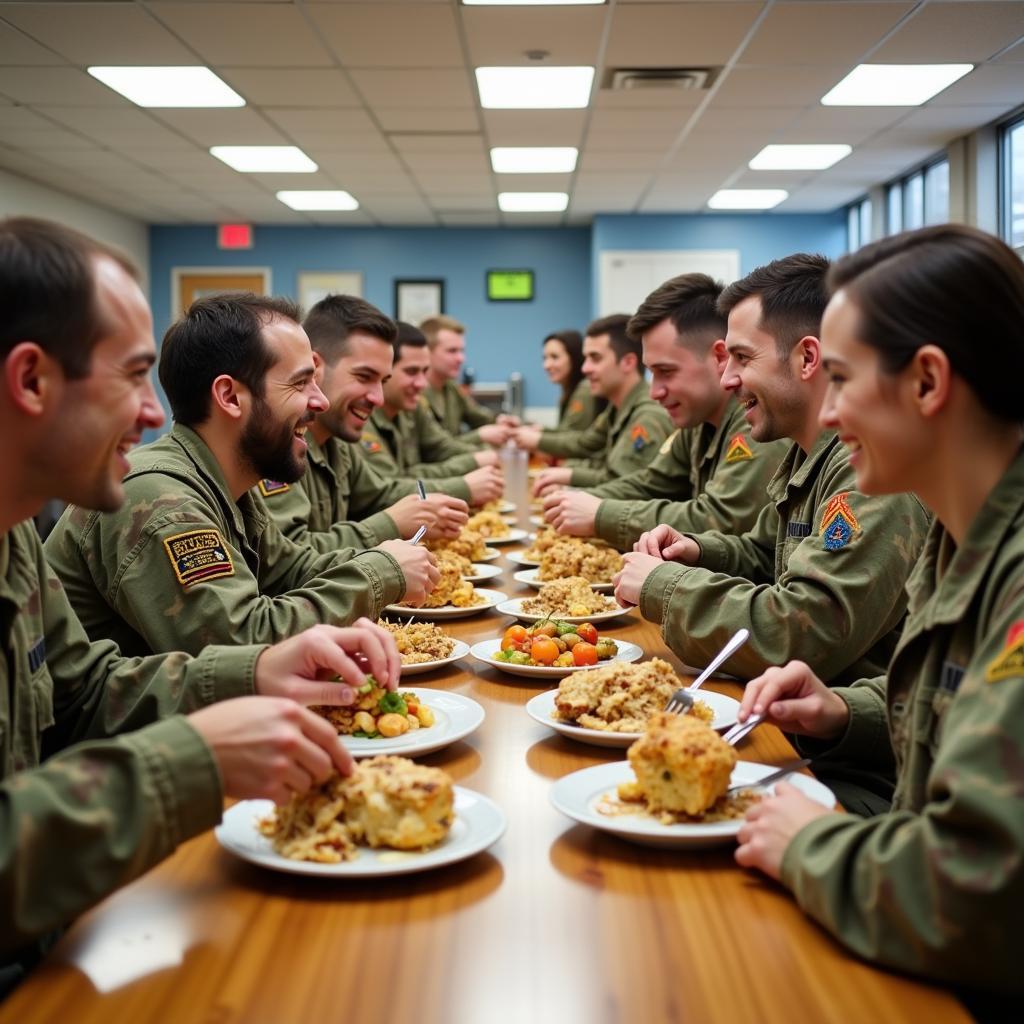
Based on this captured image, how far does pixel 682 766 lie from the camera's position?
1.16 meters

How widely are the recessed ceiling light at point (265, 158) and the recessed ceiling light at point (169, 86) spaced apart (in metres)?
1.26

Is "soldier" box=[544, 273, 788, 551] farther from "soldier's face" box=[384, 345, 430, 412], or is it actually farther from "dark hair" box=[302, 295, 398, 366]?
"soldier's face" box=[384, 345, 430, 412]

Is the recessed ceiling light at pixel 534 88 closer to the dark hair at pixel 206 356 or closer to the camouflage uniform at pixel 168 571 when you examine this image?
the dark hair at pixel 206 356

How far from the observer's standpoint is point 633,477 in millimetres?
3979

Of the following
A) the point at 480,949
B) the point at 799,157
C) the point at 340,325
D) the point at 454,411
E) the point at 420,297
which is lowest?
the point at 480,949

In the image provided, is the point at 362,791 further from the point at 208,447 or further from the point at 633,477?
the point at 633,477

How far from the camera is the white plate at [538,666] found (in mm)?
1794

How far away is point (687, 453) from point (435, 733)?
8.16ft

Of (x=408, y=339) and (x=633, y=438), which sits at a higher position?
(x=408, y=339)

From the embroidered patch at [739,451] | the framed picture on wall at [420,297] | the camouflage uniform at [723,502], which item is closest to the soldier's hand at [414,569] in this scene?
the camouflage uniform at [723,502]

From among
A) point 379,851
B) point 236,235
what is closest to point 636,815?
point 379,851

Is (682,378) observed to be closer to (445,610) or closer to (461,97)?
(445,610)

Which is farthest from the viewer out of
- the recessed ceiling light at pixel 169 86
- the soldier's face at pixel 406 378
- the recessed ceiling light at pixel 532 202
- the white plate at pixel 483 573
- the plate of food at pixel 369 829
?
the recessed ceiling light at pixel 532 202

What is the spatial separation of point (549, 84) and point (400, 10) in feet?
5.07
